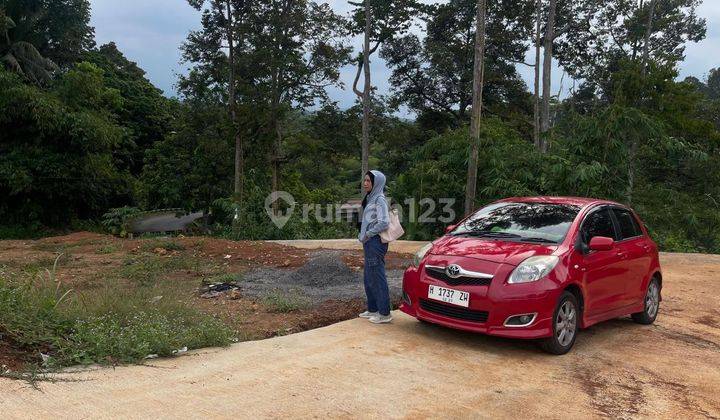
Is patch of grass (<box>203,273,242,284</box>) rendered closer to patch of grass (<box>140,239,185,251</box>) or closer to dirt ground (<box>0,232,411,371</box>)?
dirt ground (<box>0,232,411,371</box>)

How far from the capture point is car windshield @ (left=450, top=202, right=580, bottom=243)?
18.3 ft

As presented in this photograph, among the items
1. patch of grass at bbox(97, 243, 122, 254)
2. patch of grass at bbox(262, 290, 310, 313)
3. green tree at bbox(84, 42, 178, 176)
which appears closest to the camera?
patch of grass at bbox(262, 290, 310, 313)

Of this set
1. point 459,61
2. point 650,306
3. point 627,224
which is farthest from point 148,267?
point 459,61

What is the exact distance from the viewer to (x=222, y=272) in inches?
357

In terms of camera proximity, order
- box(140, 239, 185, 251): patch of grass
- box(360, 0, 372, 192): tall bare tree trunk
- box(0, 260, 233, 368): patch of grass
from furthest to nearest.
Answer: box(360, 0, 372, 192): tall bare tree trunk, box(140, 239, 185, 251): patch of grass, box(0, 260, 233, 368): patch of grass

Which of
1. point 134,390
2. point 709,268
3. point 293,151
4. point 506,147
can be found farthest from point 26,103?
point 709,268

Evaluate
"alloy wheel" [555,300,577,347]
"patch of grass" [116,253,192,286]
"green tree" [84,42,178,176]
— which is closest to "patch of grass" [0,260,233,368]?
"patch of grass" [116,253,192,286]

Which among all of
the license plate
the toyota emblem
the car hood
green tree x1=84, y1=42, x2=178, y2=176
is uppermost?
green tree x1=84, y1=42, x2=178, y2=176

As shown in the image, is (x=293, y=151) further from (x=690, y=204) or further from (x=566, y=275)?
(x=566, y=275)

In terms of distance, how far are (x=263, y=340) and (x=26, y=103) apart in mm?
21462

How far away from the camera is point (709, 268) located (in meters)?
11.1

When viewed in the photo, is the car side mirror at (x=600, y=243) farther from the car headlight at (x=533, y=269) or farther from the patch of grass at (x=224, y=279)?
the patch of grass at (x=224, y=279)

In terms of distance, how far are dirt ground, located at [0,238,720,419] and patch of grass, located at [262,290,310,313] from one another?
89 centimetres

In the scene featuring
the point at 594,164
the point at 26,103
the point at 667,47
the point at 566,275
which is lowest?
the point at 566,275
